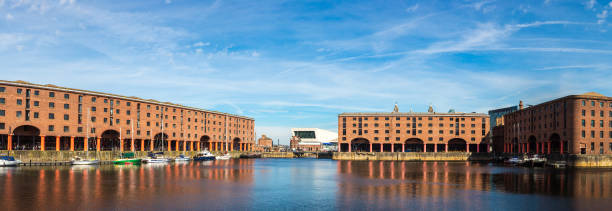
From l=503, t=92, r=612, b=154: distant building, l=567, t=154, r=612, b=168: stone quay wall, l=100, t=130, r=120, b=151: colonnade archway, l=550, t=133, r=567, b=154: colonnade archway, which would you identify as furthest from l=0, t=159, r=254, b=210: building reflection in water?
l=550, t=133, r=567, b=154: colonnade archway

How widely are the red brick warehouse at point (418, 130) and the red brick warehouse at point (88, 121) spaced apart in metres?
55.5

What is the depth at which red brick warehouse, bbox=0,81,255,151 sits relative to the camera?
106 m

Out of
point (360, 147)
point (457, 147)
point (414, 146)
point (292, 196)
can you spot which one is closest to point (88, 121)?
point (292, 196)

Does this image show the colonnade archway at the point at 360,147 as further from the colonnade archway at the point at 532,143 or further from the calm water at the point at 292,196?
the calm water at the point at 292,196

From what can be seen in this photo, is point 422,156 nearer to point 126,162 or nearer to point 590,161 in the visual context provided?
point 590,161

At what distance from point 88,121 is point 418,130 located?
107270 millimetres

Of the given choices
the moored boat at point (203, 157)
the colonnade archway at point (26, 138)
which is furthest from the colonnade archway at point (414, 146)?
the colonnade archway at point (26, 138)

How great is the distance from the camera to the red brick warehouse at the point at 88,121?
10625cm

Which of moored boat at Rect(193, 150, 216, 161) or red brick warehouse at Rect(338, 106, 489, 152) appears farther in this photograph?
red brick warehouse at Rect(338, 106, 489, 152)

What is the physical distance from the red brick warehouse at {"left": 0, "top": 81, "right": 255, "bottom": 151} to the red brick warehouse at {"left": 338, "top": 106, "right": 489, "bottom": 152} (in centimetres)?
5554

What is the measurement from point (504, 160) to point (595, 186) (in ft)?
283

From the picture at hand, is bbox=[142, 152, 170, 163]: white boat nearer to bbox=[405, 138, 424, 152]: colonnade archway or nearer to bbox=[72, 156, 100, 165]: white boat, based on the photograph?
bbox=[72, 156, 100, 165]: white boat

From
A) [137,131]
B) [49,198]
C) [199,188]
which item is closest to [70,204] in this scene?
[49,198]

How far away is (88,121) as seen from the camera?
119375 millimetres
